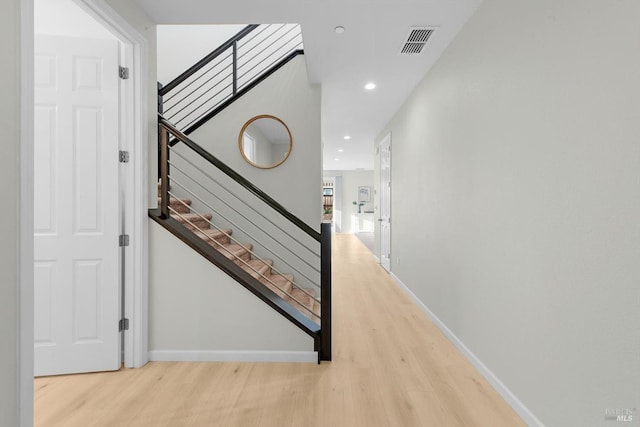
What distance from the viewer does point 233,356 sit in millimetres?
2252

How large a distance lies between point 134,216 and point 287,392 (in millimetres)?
1557

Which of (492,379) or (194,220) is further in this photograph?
(194,220)

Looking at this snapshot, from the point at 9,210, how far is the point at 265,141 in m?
2.61

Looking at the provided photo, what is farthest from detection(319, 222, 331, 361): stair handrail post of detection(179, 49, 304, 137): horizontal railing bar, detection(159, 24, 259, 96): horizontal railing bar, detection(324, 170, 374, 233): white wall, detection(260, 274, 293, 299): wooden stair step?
detection(324, 170, 374, 233): white wall

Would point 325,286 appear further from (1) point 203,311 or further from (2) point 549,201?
(2) point 549,201

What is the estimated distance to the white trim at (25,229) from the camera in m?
1.26

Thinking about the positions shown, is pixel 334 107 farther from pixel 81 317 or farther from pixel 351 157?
pixel 351 157

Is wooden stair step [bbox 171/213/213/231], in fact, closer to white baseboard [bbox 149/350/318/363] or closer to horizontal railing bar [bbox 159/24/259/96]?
white baseboard [bbox 149/350/318/363]

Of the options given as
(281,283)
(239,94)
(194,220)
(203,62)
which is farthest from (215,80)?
(281,283)

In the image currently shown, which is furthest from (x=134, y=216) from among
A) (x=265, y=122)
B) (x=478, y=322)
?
(x=478, y=322)

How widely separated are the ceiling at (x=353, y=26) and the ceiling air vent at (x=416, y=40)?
5 centimetres

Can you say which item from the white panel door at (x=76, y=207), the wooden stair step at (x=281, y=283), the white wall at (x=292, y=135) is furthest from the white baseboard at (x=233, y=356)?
the white wall at (x=292, y=135)

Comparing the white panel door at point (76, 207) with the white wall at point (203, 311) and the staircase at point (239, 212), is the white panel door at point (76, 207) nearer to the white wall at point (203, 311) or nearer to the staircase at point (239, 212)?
the white wall at point (203, 311)

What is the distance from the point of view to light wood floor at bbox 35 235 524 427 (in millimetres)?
1666
